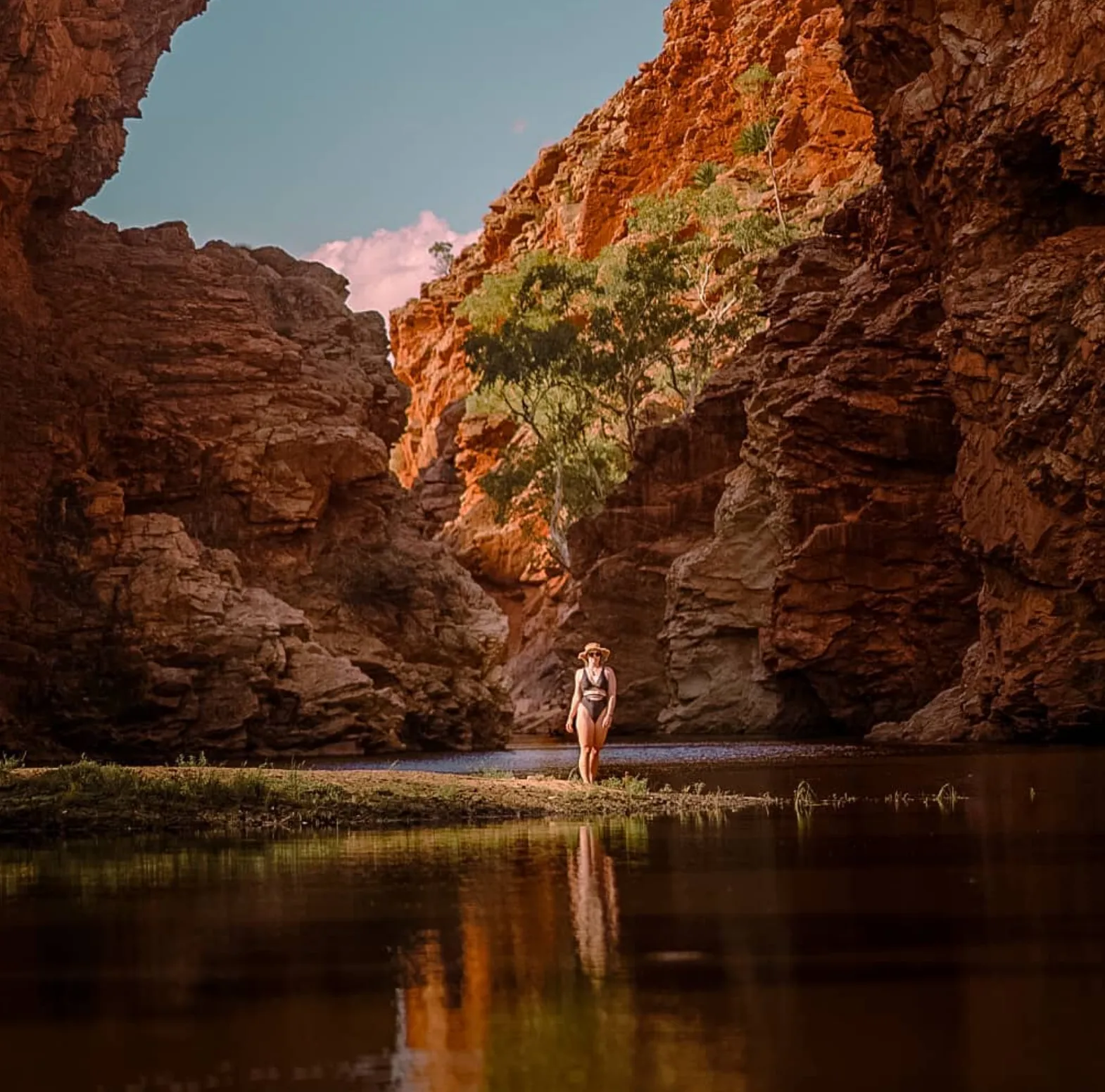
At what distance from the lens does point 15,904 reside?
9.83 m

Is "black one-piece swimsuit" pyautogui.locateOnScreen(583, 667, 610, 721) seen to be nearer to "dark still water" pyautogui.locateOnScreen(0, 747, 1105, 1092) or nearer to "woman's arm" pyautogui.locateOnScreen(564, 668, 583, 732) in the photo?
"woman's arm" pyautogui.locateOnScreen(564, 668, 583, 732)

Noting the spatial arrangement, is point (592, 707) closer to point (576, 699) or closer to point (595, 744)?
point (576, 699)

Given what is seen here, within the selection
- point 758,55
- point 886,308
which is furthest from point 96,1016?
point 758,55

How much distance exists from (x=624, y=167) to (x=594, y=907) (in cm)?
11326

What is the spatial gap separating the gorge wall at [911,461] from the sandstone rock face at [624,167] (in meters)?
29.0

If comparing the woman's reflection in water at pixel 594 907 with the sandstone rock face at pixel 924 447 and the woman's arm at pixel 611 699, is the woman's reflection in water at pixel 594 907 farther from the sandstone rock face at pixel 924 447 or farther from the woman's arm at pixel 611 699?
the sandstone rock face at pixel 924 447

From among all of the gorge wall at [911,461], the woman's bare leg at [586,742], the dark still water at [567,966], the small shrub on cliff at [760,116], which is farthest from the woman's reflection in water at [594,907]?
the small shrub on cliff at [760,116]

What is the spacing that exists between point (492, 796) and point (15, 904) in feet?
23.1

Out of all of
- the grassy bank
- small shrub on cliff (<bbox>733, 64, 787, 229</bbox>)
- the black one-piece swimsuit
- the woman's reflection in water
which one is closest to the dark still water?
the woman's reflection in water

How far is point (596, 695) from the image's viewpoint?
63.6 ft

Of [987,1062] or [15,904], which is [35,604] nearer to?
[15,904]

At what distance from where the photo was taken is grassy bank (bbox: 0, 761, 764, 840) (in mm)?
15383

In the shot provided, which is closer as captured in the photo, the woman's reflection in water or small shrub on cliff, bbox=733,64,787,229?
the woman's reflection in water

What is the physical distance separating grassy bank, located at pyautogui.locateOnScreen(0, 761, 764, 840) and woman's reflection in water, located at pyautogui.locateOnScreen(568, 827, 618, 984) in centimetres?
317
